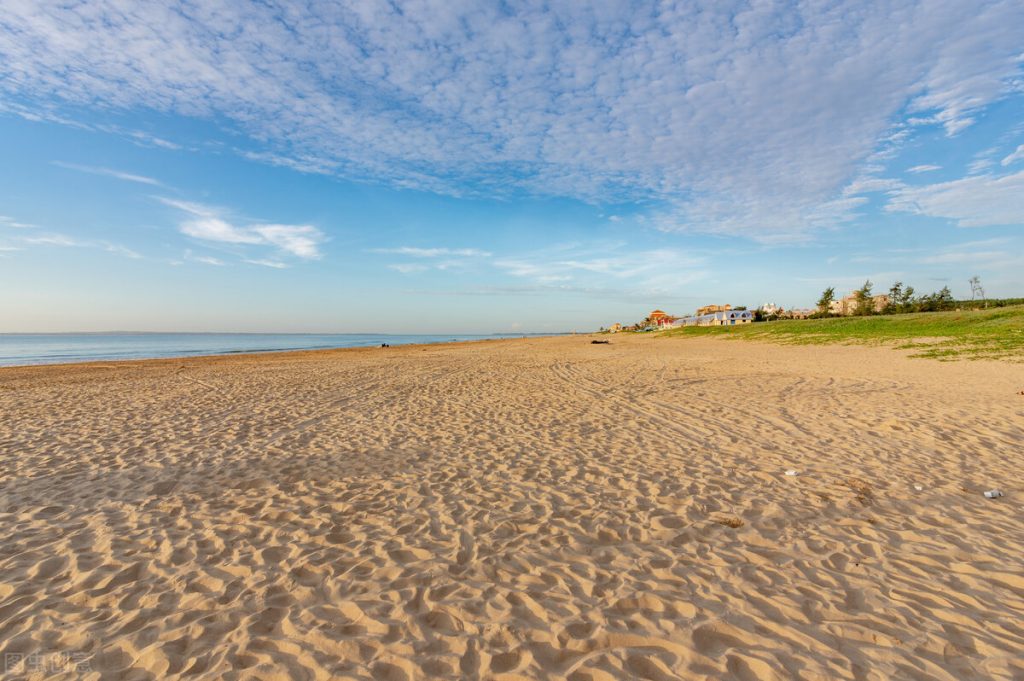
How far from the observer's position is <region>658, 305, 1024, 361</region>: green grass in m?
21.3

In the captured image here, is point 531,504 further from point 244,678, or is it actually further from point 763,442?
point 763,442

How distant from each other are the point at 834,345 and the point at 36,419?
40.3 metres

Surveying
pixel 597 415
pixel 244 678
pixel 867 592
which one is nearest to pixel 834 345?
pixel 597 415

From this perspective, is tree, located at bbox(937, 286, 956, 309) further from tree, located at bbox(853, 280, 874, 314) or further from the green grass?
the green grass

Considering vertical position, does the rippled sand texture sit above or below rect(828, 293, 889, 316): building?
below

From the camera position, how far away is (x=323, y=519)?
18.6 feet

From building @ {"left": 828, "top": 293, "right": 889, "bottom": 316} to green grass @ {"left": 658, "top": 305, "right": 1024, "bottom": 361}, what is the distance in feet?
107

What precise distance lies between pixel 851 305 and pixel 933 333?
6293 cm

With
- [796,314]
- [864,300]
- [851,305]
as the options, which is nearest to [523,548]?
[864,300]

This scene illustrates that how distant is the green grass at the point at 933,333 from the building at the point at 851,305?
3256 centimetres

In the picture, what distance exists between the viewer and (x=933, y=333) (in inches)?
1136

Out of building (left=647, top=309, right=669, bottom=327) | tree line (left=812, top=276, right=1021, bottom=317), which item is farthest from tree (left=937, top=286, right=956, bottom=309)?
building (left=647, top=309, right=669, bottom=327)

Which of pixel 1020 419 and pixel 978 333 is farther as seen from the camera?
Result: pixel 978 333

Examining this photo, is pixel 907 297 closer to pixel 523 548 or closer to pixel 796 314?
pixel 796 314
